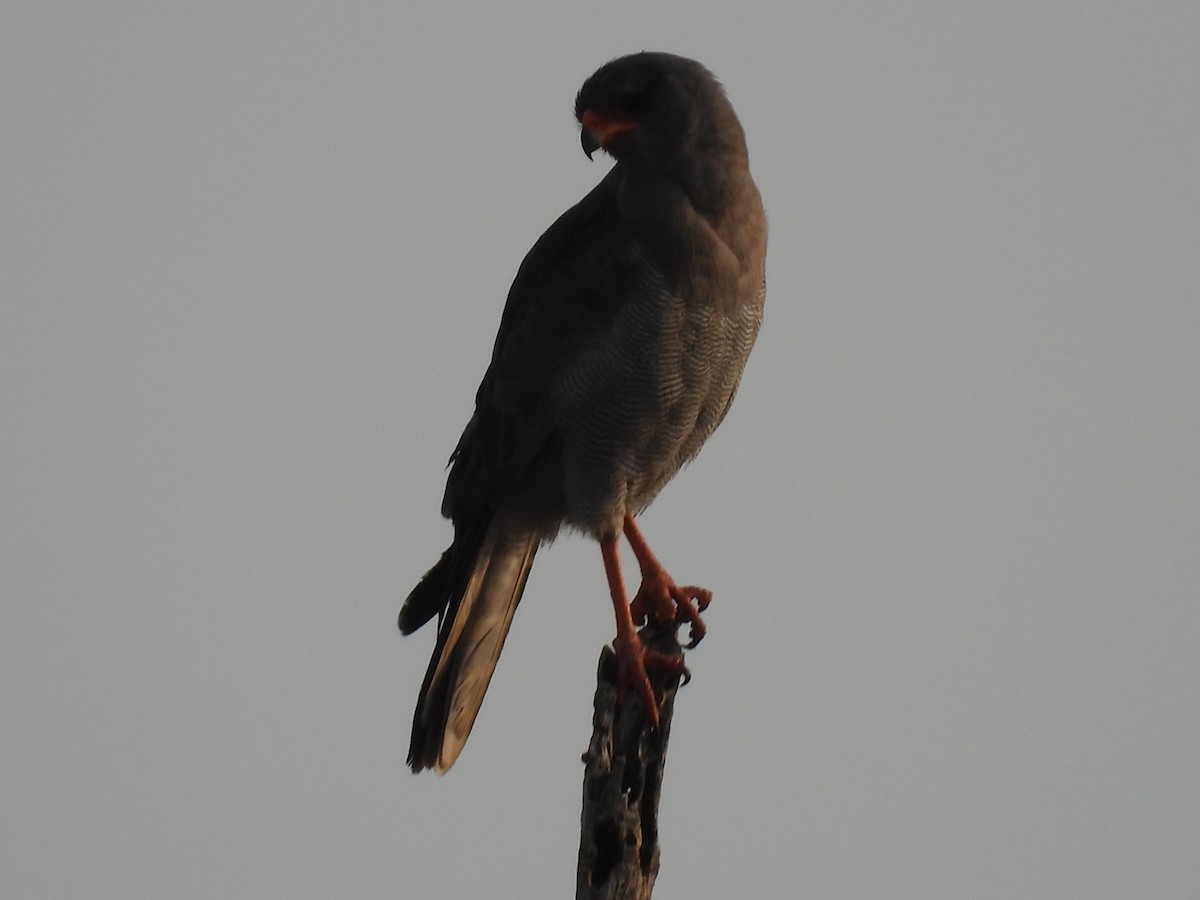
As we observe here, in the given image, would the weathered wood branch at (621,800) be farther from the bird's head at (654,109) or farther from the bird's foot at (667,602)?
the bird's head at (654,109)

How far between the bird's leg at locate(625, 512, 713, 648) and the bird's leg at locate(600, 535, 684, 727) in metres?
0.18

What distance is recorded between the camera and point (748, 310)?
24.5 ft

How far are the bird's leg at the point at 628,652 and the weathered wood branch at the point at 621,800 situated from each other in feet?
0.11

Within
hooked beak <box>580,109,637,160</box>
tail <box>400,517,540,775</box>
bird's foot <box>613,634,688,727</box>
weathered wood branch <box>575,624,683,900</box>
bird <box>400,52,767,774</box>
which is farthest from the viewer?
tail <box>400,517,540,775</box>

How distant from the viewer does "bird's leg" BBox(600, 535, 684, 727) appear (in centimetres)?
687

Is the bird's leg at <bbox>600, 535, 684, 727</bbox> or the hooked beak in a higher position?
the hooked beak

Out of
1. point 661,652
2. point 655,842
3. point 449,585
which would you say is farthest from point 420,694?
point 655,842

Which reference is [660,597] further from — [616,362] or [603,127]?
[603,127]

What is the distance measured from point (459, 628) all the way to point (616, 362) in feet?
4.64

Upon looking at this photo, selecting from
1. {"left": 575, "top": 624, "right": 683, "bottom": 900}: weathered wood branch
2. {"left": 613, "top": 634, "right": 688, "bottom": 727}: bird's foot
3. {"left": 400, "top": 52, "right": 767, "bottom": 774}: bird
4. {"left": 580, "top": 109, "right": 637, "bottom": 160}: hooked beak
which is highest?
{"left": 580, "top": 109, "right": 637, "bottom": 160}: hooked beak

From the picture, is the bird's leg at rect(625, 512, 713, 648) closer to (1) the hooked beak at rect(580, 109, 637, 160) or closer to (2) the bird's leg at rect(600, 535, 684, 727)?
(2) the bird's leg at rect(600, 535, 684, 727)

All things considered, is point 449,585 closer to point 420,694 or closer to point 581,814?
point 420,694

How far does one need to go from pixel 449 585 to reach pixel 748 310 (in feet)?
5.54

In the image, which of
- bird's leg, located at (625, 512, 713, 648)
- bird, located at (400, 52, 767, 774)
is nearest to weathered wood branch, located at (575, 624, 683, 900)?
bird, located at (400, 52, 767, 774)
